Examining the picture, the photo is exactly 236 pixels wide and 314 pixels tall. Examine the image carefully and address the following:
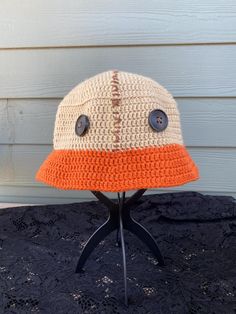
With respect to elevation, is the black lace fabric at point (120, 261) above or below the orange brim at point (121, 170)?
below

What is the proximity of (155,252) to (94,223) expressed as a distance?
27 centimetres

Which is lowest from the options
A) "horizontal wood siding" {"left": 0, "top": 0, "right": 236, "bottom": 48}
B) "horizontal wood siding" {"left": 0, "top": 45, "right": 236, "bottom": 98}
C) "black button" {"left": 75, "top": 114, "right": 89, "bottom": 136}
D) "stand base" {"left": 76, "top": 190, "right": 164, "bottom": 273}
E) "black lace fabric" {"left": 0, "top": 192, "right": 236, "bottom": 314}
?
"black lace fabric" {"left": 0, "top": 192, "right": 236, "bottom": 314}

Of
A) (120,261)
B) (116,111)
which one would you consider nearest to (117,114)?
(116,111)

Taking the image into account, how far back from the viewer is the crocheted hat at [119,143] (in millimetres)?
595

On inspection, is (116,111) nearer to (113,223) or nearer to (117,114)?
(117,114)

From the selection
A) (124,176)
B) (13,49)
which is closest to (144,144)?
(124,176)

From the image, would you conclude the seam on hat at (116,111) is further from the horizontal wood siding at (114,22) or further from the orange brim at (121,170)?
the horizontal wood siding at (114,22)

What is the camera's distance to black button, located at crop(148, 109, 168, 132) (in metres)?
0.63

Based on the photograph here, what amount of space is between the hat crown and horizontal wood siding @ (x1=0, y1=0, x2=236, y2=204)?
0.41 m

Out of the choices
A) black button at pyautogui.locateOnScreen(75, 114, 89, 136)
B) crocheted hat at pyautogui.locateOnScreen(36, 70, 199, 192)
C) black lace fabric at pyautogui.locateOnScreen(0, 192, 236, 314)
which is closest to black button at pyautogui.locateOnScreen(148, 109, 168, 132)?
crocheted hat at pyautogui.locateOnScreen(36, 70, 199, 192)

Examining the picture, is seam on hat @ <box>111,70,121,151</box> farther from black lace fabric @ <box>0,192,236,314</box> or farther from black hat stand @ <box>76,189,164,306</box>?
black lace fabric @ <box>0,192,236,314</box>

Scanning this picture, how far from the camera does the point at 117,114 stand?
0.62 metres

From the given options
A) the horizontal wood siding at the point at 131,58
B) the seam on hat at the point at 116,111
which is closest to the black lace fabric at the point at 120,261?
the horizontal wood siding at the point at 131,58

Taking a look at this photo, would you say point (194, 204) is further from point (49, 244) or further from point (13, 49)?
point (13, 49)
